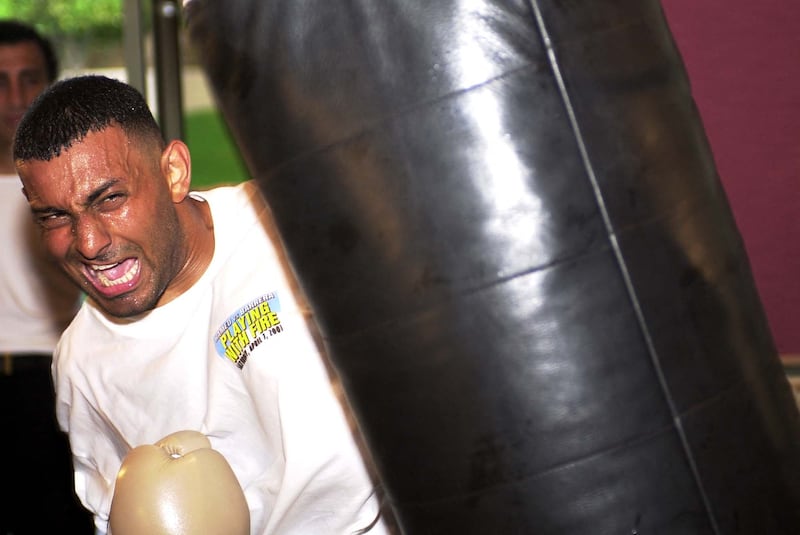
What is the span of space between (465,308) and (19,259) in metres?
1.98

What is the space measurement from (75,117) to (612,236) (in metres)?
0.97

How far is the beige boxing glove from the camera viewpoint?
152 centimetres

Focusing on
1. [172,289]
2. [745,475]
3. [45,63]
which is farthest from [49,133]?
[45,63]

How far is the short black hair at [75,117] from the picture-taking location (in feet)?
5.34

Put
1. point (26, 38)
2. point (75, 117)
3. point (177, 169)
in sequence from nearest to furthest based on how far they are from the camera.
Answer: point (75, 117) < point (177, 169) < point (26, 38)

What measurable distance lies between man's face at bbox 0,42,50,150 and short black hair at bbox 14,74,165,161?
1.30m

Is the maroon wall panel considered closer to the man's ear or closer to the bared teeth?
the man's ear

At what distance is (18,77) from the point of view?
2.96 metres

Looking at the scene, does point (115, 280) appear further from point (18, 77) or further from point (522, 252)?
point (18, 77)

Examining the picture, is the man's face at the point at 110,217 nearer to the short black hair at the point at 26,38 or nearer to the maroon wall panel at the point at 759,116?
the short black hair at the point at 26,38

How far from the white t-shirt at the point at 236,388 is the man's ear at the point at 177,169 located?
97 mm

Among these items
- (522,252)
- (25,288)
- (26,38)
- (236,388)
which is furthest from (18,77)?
(522,252)

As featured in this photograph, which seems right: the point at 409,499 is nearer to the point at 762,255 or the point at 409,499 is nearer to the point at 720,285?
the point at 720,285

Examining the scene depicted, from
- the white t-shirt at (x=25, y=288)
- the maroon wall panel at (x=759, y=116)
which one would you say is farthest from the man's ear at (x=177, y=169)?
the maroon wall panel at (x=759, y=116)
